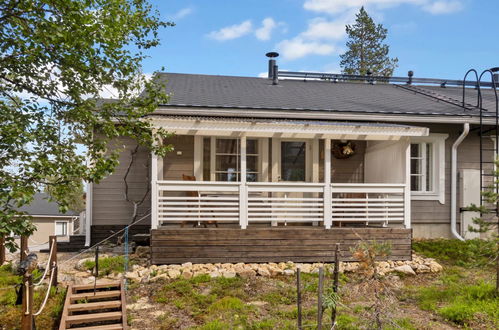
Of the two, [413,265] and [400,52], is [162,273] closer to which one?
[413,265]

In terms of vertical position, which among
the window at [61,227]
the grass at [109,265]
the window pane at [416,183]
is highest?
the window pane at [416,183]

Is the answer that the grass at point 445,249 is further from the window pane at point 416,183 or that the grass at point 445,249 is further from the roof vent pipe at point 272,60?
the roof vent pipe at point 272,60

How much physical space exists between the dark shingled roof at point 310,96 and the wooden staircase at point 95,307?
4.52m

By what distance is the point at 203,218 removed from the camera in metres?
7.90

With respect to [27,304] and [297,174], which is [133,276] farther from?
[297,174]

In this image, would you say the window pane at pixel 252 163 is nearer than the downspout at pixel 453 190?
Yes

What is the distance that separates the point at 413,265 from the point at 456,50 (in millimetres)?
10700

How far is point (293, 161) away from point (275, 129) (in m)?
2.22

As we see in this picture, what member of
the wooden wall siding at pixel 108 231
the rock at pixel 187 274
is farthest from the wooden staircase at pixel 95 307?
the wooden wall siding at pixel 108 231

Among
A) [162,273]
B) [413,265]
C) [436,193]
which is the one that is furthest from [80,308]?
A: [436,193]

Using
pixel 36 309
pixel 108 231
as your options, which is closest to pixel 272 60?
pixel 108 231

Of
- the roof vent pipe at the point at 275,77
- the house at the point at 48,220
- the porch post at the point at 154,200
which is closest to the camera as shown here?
the porch post at the point at 154,200

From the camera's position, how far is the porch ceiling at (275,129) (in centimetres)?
786

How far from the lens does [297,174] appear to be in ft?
33.4
